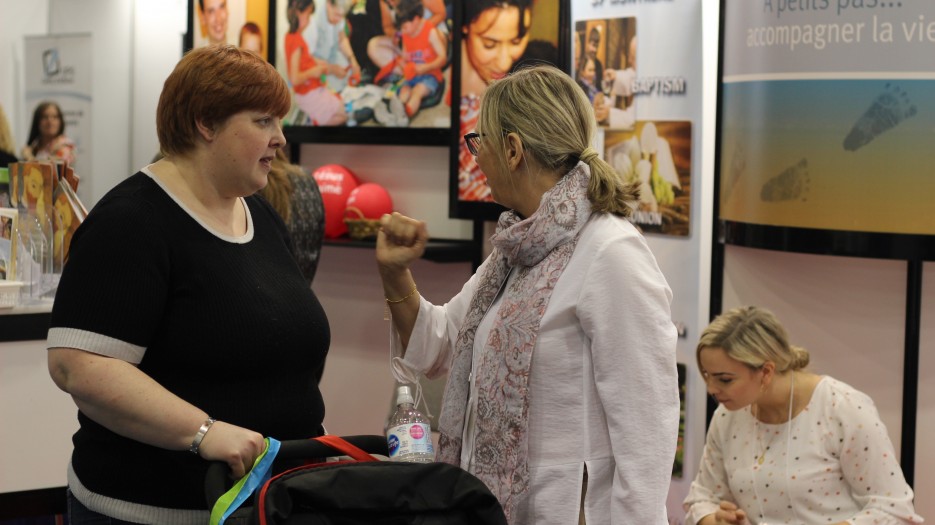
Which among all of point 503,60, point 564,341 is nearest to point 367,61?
point 503,60

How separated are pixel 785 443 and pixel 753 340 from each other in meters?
0.34

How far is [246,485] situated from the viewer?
6.51 ft

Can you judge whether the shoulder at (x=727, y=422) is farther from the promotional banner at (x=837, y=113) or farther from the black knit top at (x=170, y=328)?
the black knit top at (x=170, y=328)

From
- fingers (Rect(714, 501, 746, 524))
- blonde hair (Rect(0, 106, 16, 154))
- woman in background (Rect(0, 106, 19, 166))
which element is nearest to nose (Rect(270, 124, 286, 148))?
fingers (Rect(714, 501, 746, 524))

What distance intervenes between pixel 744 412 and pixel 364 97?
265cm

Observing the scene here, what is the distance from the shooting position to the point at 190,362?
6.93 ft

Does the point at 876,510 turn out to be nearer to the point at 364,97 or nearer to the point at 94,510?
the point at 94,510

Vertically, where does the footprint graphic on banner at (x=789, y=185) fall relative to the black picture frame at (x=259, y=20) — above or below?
below

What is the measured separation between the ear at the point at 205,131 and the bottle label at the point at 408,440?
68 cm

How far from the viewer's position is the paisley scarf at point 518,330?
84.2 inches

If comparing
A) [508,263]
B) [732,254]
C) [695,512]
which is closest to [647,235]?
[732,254]

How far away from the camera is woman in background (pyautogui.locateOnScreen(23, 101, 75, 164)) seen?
8594 millimetres

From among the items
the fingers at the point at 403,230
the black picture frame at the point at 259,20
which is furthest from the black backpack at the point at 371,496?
the black picture frame at the point at 259,20

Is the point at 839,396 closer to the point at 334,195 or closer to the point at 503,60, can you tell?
the point at 503,60
